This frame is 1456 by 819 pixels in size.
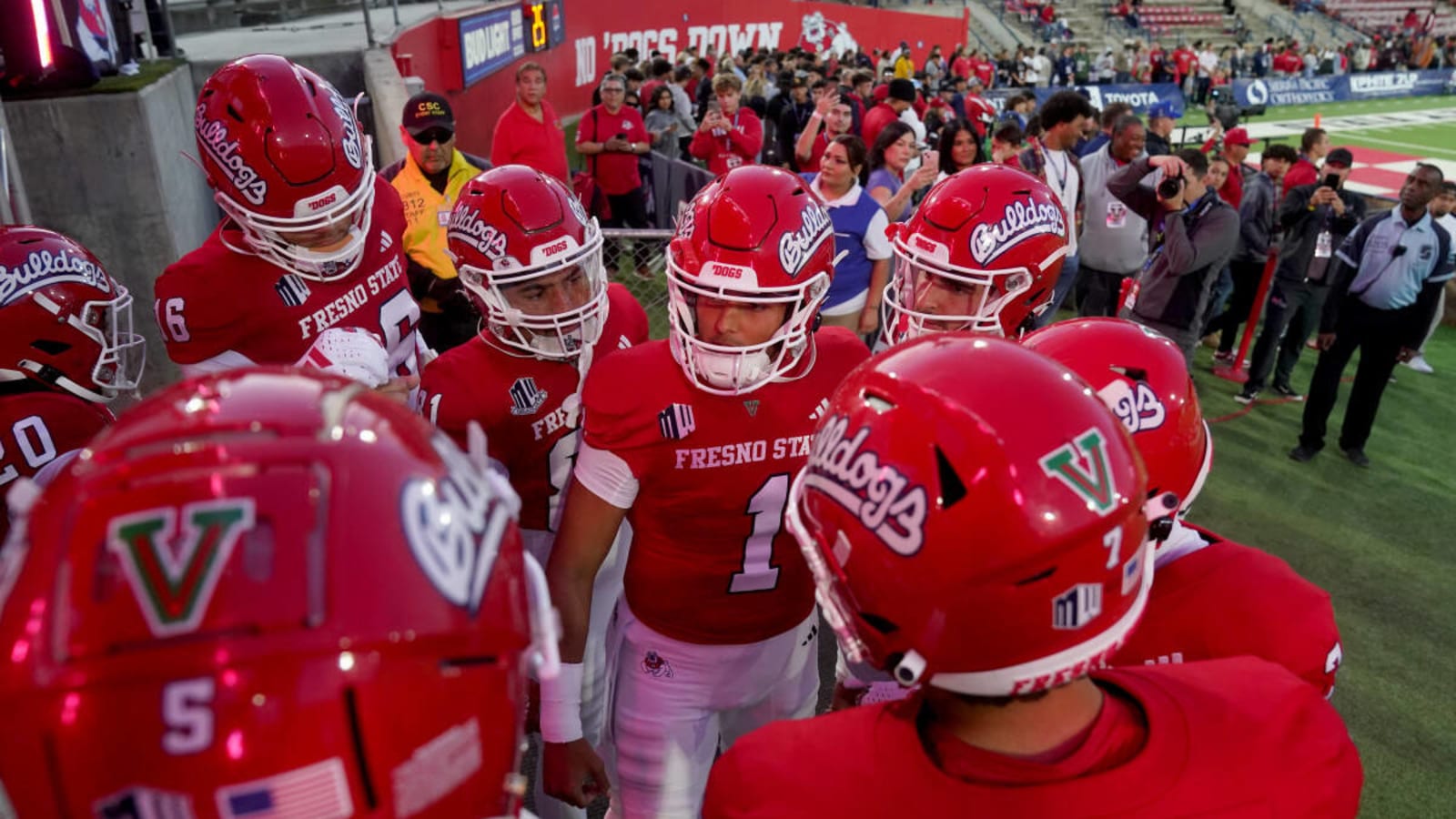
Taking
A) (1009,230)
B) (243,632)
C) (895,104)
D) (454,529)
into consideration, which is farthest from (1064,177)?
(243,632)

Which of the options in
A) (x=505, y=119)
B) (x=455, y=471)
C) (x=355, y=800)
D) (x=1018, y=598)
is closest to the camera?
(x=355, y=800)

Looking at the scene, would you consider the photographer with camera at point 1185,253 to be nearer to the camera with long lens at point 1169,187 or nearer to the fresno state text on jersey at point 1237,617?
the camera with long lens at point 1169,187

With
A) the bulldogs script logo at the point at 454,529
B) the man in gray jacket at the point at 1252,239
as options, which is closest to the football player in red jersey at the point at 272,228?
the bulldogs script logo at the point at 454,529

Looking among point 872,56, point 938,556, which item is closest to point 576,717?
point 938,556

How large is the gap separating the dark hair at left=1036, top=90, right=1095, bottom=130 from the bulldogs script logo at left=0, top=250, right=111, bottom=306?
5.83 meters

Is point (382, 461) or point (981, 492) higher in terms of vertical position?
point (382, 461)

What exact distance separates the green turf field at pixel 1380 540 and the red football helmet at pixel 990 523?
324 cm

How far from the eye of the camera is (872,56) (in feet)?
81.6

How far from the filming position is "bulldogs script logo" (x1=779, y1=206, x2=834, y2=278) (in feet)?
7.69

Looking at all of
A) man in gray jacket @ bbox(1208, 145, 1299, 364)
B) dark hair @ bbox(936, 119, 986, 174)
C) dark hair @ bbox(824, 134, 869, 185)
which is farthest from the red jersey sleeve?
man in gray jacket @ bbox(1208, 145, 1299, 364)

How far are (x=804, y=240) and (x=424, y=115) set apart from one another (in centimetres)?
363

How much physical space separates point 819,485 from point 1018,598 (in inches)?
13.3

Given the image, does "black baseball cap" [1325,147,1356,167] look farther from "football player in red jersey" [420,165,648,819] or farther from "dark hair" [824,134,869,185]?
"football player in red jersey" [420,165,648,819]

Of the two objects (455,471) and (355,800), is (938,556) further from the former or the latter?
(355,800)
